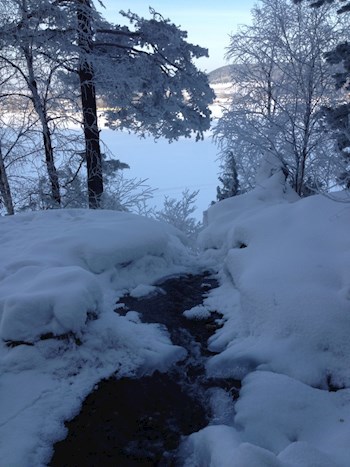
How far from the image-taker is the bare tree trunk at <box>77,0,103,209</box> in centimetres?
1031

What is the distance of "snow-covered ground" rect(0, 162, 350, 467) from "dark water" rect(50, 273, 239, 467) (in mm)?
129

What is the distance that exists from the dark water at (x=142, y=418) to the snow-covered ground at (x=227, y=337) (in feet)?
0.42

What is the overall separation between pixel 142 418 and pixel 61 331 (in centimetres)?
127

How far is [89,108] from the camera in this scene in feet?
36.7

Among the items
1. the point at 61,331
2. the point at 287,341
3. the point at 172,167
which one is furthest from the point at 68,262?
the point at 172,167

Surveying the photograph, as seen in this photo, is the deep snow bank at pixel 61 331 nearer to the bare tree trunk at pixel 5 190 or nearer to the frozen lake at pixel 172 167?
the bare tree trunk at pixel 5 190

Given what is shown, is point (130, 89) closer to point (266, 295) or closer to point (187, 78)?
point (187, 78)

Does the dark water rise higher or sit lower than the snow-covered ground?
lower

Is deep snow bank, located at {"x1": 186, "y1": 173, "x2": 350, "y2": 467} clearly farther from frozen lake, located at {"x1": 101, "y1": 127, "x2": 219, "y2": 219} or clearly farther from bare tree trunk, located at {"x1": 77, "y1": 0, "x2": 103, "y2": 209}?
frozen lake, located at {"x1": 101, "y1": 127, "x2": 219, "y2": 219}

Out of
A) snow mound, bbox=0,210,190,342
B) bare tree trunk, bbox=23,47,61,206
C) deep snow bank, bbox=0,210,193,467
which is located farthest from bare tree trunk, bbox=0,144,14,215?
deep snow bank, bbox=0,210,193,467

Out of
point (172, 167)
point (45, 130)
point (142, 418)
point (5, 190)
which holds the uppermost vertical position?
point (45, 130)

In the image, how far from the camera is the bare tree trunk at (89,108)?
10312 millimetres

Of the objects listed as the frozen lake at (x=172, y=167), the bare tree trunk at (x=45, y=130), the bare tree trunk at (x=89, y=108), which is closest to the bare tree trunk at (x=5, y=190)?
the bare tree trunk at (x=45, y=130)

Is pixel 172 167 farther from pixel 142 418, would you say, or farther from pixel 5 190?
pixel 142 418
